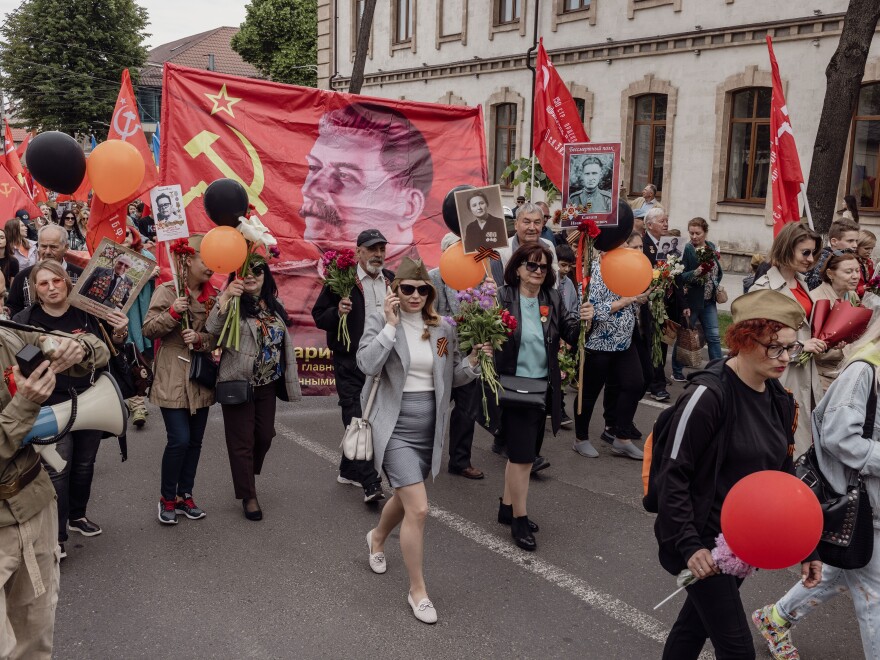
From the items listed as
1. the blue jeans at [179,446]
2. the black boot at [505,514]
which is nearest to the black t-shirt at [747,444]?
the black boot at [505,514]

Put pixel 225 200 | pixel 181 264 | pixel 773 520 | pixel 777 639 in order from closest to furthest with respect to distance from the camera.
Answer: pixel 773 520, pixel 777 639, pixel 225 200, pixel 181 264

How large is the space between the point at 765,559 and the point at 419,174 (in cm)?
602

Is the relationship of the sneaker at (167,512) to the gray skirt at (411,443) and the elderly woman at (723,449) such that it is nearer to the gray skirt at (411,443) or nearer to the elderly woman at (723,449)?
the gray skirt at (411,443)

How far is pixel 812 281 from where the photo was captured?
289 inches

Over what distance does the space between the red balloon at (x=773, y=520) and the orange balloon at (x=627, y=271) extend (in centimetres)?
281

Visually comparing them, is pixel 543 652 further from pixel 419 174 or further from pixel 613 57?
pixel 613 57

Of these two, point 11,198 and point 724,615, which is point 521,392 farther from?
point 11,198

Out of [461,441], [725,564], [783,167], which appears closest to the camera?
[725,564]

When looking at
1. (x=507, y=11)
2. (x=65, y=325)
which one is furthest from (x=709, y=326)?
(x=507, y=11)

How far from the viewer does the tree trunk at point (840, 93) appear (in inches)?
412

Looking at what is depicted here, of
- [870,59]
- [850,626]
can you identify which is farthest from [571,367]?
[870,59]

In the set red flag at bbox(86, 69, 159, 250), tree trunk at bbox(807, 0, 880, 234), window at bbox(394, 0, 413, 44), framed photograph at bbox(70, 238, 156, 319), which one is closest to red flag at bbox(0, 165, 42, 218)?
red flag at bbox(86, 69, 159, 250)

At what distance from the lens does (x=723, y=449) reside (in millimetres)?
3137

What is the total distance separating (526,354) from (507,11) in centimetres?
1978
